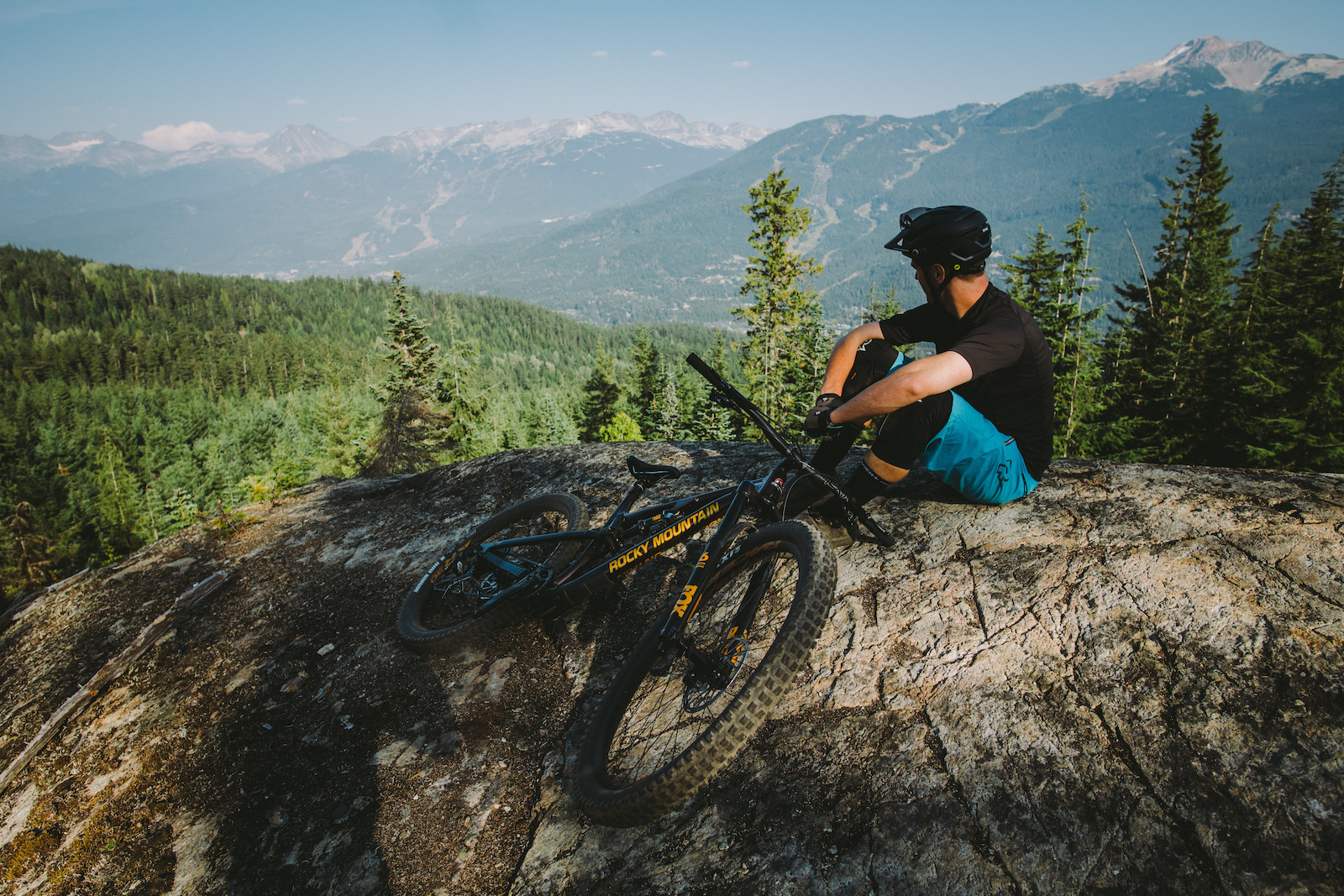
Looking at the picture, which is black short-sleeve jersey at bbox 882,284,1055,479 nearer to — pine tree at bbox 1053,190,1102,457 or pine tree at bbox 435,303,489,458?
pine tree at bbox 1053,190,1102,457

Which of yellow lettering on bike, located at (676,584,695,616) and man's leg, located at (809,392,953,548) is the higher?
man's leg, located at (809,392,953,548)

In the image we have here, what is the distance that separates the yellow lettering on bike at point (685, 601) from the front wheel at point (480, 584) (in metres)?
1.51

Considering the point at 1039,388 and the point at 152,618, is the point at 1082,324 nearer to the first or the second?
the point at 1039,388

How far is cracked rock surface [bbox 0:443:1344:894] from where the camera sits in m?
2.20

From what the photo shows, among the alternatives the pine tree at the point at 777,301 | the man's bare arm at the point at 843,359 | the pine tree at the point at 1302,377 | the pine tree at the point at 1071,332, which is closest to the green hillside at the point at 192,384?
the man's bare arm at the point at 843,359

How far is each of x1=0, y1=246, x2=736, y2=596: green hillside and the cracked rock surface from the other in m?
5.30

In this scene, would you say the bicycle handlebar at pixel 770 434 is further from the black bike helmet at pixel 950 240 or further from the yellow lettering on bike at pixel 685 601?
the black bike helmet at pixel 950 240

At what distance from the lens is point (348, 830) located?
3064mm

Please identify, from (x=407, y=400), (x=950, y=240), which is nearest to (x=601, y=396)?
(x=407, y=400)

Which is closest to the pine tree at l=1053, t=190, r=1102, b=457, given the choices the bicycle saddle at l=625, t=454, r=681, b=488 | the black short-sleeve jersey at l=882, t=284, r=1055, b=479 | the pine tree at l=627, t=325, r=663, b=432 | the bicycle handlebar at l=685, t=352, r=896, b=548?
the black short-sleeve jersey at l=882, t=284, r=1055, b=479

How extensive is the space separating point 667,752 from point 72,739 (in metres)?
4.59

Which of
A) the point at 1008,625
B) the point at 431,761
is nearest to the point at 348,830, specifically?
the point at 431,761

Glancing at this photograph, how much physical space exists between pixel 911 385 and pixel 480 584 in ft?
12.2

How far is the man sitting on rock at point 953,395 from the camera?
334 cm
